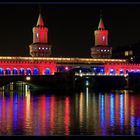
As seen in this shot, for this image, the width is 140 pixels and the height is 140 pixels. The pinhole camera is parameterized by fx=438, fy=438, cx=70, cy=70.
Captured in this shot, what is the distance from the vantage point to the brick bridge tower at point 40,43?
87750 mm

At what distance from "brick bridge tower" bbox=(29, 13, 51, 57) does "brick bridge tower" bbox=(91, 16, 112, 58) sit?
11.6m

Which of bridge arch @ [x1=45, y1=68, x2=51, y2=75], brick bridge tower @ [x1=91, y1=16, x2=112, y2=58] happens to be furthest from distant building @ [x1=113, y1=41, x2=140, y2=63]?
bridge arch @ [x1=45, y1=68, x2=51, y2=75]

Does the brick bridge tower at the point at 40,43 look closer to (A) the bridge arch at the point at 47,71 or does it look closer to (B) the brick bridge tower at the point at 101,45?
(B) the brick bridge tower at the point at 101,45

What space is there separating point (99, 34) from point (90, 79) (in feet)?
82.4

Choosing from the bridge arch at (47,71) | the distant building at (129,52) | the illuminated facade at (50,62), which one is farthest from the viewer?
the distant building at (129,52)

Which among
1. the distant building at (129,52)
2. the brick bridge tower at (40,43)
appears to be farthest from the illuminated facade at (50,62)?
the distant building at (129,52)

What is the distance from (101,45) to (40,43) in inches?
587

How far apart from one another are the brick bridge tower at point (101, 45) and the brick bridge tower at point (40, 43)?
11.6m

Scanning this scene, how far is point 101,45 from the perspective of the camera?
96125mm

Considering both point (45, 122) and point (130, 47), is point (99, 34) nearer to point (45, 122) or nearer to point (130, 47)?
point (130, 47)

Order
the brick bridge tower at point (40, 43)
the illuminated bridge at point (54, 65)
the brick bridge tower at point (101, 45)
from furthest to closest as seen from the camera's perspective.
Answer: the brick bridge tower at point (101, 45) → the brick bridge tower at point (40, 43) → the illuminated bridge at point (54, 65)

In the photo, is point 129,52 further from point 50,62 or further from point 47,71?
point 47,71

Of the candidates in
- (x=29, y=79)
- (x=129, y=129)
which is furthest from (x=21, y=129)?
(x=29, y=79)

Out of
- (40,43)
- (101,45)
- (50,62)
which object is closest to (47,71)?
(50,62)
